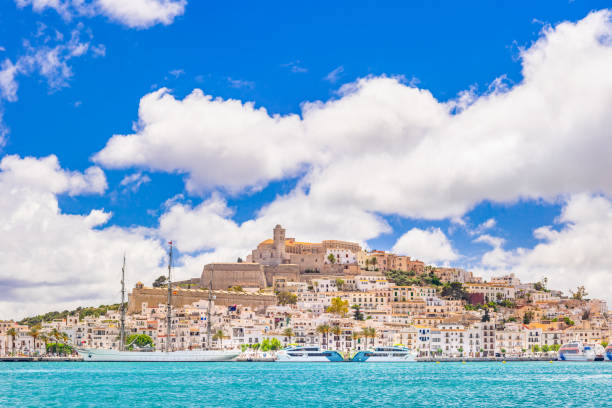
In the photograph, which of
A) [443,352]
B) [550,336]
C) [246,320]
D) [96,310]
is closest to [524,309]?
[550,336]

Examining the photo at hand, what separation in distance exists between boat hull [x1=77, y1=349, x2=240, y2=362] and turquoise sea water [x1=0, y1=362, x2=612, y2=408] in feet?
72.8

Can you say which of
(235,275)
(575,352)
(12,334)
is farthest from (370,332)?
(12,334)

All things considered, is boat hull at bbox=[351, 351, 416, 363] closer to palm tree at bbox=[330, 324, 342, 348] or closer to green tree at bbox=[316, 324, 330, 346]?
palm tree at bbox=[330, 324, 342, 348]

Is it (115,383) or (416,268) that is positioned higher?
(416,268)

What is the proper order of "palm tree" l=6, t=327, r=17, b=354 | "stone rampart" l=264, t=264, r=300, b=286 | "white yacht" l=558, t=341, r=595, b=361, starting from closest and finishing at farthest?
"white yacht" l=558, t=341, r=595, b=361
"palm tree" l=6, t=327, r=17, b=354
"stone rampart" l=264, t=264, r=300, b=286

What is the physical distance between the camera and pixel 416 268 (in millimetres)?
170000

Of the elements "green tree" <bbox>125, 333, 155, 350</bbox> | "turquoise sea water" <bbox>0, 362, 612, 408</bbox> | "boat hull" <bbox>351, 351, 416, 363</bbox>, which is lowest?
"boat hull" <bbox>351, 351, 416, 363</bbox>

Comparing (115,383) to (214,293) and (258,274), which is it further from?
(258,274)

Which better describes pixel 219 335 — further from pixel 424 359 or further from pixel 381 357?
pixel 424 359

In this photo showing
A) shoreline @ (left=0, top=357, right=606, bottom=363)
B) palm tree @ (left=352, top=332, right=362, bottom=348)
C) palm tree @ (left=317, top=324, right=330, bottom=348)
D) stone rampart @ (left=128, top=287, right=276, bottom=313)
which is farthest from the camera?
stone rampart @ (left=128, top=287, right=276, bottom=313)

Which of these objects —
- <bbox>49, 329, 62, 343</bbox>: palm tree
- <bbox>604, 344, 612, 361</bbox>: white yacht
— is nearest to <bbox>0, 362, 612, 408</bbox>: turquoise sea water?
<bbox>604, 344, 612, 361</bbox>: white yacht

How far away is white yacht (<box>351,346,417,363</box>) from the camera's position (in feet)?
365

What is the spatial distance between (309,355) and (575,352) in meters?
36.1

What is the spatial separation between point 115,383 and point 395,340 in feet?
194
